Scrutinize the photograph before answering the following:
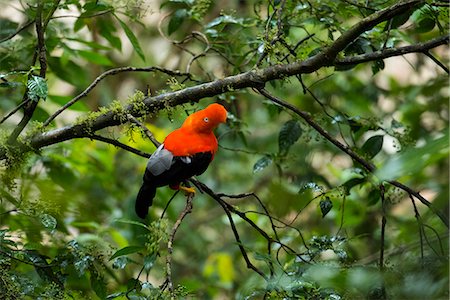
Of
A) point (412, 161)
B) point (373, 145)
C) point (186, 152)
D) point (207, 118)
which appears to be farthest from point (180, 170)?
point (412, 161)

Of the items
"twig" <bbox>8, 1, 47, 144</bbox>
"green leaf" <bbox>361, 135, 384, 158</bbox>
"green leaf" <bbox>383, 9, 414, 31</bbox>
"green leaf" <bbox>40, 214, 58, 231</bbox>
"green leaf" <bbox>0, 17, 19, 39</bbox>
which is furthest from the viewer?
"green leaf" <bbox>0, 17, 19, 39</bbox>

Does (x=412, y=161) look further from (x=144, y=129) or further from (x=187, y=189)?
(x=187, y=189)

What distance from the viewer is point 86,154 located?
130 inches

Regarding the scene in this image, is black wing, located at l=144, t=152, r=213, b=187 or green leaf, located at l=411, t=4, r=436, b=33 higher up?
green leaf, located at l=411, t=4, r=436, b=33

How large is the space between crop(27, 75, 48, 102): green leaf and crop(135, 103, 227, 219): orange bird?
0.44 metres

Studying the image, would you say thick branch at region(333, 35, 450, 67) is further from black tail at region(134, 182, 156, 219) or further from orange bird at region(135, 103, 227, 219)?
black tail at region(134, 182, 156, 219)

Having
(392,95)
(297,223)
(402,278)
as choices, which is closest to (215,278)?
(297,223)

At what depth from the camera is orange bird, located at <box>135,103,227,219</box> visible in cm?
205

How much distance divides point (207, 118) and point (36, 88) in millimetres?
596

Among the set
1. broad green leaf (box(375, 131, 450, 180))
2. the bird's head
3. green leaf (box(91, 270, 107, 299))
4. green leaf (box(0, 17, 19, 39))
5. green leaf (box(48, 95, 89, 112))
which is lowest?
broad green leaf (box(375, 131, 450, 180))

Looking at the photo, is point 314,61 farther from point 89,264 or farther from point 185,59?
point 185,59

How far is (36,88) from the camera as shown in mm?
1765

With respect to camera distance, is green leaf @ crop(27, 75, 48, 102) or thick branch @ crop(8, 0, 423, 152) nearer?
thick branch @ crop(8, 0, 423, 152)

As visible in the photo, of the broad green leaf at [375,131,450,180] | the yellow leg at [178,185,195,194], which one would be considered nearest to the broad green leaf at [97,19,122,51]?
the yellow leg at [178,185,195,194]
